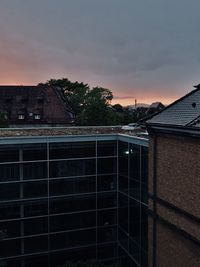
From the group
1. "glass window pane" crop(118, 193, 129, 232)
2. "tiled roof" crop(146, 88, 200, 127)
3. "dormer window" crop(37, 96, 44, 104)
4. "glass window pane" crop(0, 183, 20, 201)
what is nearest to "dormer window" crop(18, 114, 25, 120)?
"dormer window" crop(37, 96, 44, 104)

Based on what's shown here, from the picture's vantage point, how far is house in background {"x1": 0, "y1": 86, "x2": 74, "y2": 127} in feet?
193

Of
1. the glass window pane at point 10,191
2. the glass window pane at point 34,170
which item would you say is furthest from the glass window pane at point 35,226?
the glass window pane at point 34,170

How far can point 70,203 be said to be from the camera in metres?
25.9

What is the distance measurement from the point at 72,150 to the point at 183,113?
10117 millimetres

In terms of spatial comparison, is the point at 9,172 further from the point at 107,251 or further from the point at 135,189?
the point at 107,251

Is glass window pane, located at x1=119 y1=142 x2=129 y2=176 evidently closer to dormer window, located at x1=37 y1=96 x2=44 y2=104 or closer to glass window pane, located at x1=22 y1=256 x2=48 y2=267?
glass window pane, located at x1=22 y1=256 x2=48 y2=267

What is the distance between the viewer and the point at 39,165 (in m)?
25.1

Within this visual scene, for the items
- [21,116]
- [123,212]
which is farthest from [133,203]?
[21,116]

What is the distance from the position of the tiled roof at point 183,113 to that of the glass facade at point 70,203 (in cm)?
479

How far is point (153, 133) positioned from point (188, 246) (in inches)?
211

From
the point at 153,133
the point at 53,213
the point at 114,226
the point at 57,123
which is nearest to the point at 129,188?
the point at 114,226

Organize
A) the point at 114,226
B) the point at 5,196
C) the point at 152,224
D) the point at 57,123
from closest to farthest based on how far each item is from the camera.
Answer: the point at 152,224 → the point at 5,196 → the point at 114,226 → the point at 57,123

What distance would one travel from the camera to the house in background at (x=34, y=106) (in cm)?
5875

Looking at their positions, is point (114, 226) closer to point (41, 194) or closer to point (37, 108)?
point (41, 194)
